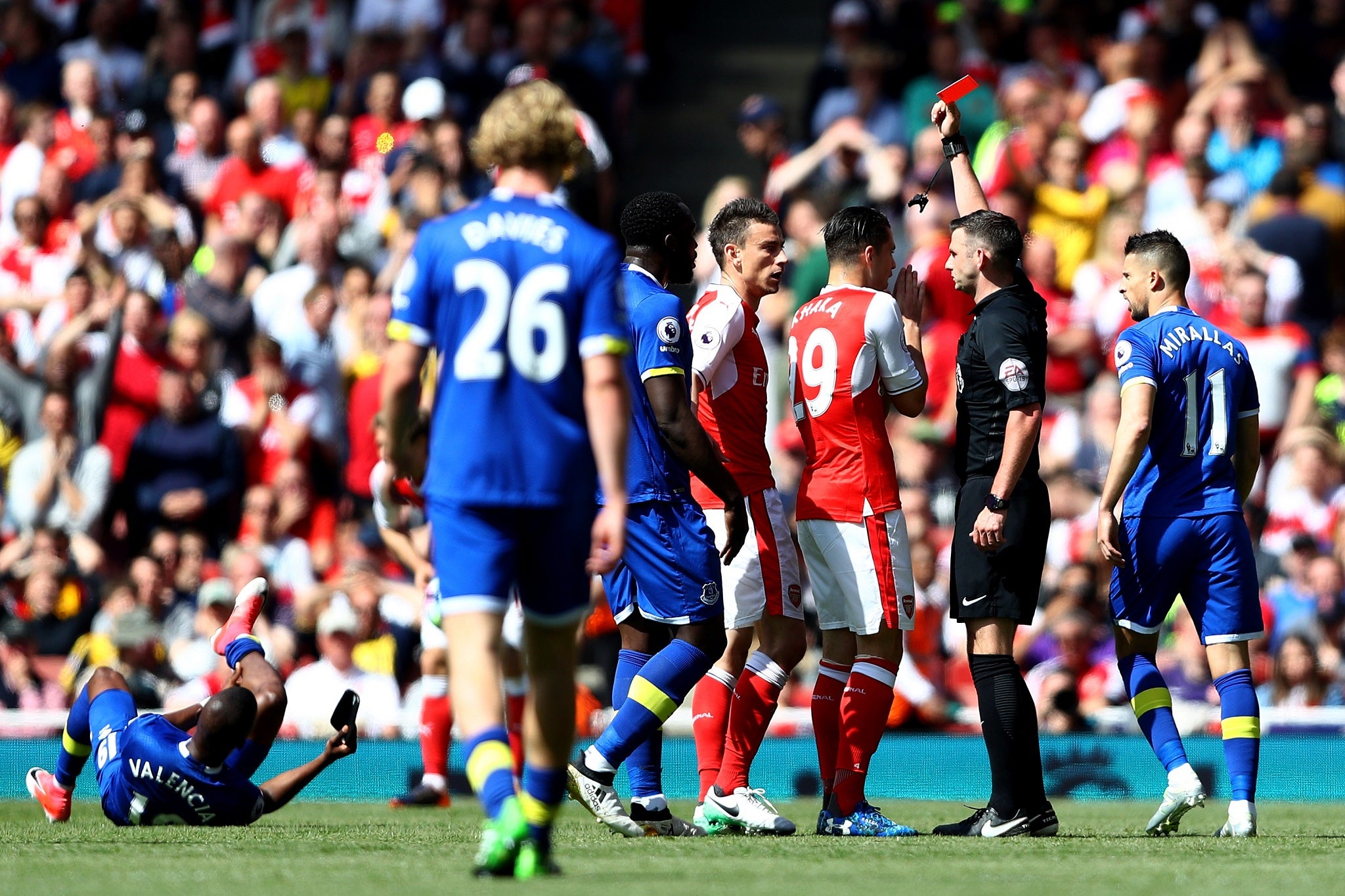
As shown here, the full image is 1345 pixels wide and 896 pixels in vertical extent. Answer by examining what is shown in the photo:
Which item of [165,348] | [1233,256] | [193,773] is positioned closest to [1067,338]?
[1233,256]

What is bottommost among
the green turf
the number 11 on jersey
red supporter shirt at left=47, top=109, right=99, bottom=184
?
the green turf

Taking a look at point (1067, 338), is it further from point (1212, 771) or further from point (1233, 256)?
point (1212, 771)

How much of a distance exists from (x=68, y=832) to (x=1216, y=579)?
4803 millimetres

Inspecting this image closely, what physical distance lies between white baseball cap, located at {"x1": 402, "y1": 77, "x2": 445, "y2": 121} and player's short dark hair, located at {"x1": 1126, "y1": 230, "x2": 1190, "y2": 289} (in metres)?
8.88

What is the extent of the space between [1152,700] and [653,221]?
9.33 ft

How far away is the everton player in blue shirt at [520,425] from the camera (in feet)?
17.8

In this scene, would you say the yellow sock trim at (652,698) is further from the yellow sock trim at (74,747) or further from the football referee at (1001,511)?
the yellow sock trim at (74,747)

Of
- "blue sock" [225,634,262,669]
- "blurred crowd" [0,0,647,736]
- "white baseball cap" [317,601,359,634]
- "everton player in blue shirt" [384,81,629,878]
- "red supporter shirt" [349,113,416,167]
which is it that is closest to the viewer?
"everton player in blue shirt" [384,81,629,878]

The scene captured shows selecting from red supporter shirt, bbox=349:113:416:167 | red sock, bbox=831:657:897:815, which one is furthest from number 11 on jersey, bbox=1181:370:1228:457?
red supporter shirt, bbox=349:113:416:167

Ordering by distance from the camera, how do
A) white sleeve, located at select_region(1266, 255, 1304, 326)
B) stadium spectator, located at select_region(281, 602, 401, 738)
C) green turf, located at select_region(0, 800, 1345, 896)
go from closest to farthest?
green turf, located at select_region(0, 800, 1345, 896) → stadium spectator, located at select_region(281, 602, 401, 738) → white sleeve, located at select_region(1266, 255, 1304, 326)

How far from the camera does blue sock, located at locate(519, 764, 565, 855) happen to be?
5453 mm

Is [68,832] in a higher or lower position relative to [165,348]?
lower

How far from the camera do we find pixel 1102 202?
14320 mm

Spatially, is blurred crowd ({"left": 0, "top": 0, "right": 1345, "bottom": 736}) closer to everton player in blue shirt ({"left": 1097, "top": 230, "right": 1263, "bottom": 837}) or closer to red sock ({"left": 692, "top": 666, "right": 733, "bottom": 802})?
red sock ({"left": 692, "top": 666, "right": 733, "bottom": 802})
